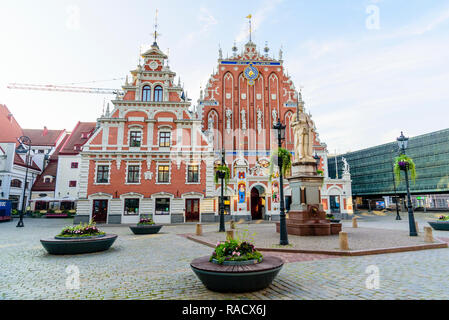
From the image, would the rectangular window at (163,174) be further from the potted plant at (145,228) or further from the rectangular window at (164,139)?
the potted plant at (145,228)

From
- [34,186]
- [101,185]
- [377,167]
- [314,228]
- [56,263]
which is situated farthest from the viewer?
[377,167]

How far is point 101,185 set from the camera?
27.4 m

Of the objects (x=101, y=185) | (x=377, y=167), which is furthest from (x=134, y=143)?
(x=377, y=167)

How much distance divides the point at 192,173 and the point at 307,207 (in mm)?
16397

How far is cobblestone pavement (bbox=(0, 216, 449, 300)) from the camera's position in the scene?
17.6ft

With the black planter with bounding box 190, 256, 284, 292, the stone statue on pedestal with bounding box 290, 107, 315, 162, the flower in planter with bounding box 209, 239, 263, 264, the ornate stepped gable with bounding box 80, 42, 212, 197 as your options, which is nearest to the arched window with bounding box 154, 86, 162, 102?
the ornate stepped gable with bounding box 80, 42, 212, 197

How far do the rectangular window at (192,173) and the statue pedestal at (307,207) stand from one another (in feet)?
49.1

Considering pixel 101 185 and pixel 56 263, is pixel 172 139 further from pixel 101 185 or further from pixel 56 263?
pixel 56 263

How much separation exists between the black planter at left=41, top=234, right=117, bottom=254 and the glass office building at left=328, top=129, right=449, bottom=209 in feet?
121

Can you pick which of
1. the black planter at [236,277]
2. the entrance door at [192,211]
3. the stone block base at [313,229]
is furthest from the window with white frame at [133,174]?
the black planter at [236,277]

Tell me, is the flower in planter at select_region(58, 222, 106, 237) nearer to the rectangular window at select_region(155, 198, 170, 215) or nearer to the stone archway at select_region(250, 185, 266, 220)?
the rectangular window at select_region(155, 198, 170, 215)

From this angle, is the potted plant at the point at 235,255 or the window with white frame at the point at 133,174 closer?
the potted plant at the point at 235,255

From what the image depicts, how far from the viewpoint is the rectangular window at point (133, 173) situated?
91.4ft

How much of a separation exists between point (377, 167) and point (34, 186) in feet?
228
